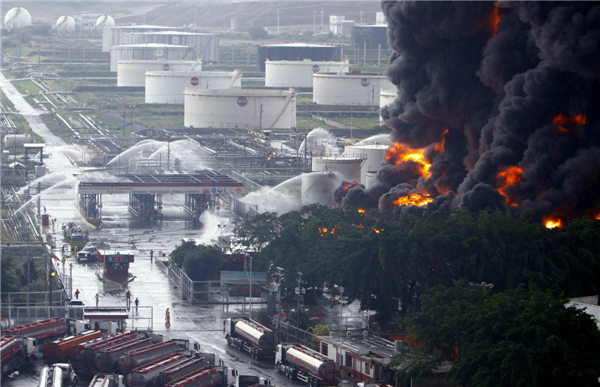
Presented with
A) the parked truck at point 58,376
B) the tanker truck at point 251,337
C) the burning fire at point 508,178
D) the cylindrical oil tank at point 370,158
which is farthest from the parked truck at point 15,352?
the cylindrical oil tank at point 370,158

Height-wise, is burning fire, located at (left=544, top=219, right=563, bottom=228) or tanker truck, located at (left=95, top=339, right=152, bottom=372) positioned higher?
burning fire, located at (left=544, top=219, right=563, bottom=228)

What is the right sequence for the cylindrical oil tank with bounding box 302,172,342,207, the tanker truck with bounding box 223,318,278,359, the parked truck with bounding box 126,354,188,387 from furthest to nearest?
the cylindrical oil tank with bounding box 302,172,342,207
the tanker truck with bounding box 223,318,278,359
the parked truck with bounding box 126,354,188,387

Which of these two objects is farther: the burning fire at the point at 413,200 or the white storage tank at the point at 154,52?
the white storage tank at the point at 154,52

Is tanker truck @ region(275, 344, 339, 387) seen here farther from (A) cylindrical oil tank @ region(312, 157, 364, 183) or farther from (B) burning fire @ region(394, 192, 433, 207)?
(A) cylindrical oil tank @ region(312, 157, 364, 183)

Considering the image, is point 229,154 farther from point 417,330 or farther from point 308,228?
point 417,330

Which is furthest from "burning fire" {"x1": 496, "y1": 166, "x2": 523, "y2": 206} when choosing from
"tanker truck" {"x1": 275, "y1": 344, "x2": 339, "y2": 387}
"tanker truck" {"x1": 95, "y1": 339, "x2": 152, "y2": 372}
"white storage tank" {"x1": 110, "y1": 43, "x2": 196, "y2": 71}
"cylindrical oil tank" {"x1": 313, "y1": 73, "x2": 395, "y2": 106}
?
"white storage tank" {"x1": 110, "y1": 43, "x2": 196, "y2": 71}

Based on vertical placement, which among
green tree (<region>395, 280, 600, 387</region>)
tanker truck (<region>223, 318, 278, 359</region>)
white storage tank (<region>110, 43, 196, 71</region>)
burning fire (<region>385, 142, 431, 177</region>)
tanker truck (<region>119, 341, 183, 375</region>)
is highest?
white storage tank (<region>110, 43, 196, 71</region>)

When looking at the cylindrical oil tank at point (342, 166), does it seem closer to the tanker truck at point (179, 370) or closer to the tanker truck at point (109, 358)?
the tanker truck at point (109, 358)

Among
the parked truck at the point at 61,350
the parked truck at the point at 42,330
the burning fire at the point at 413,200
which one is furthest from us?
the burning fire at the point at 413,200
